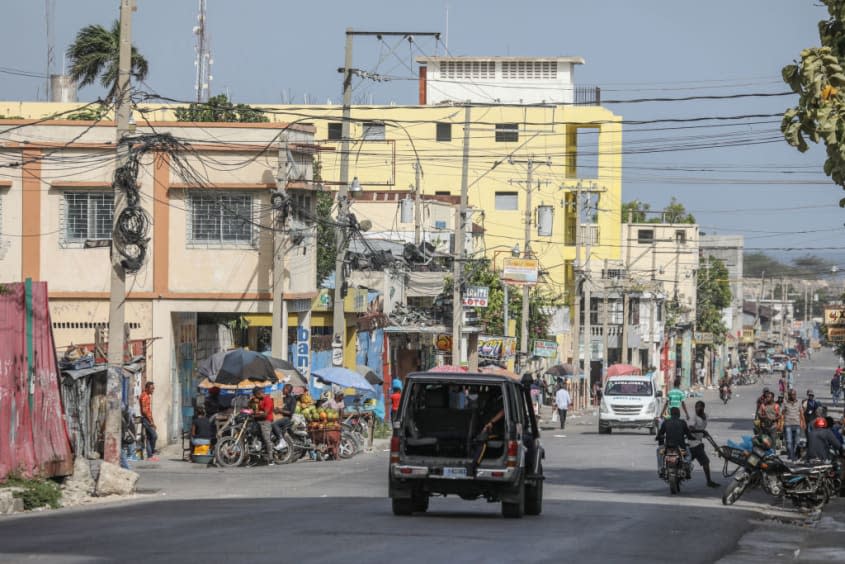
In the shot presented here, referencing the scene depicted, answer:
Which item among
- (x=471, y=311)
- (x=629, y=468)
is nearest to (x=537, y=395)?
(x=471, y=311)

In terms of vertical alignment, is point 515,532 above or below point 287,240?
below

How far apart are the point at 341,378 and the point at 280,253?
13.6 ft

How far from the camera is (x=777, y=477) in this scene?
83.6 ft

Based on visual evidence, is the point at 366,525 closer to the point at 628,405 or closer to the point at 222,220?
the point at 222,220

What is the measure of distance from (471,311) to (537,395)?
4.74m

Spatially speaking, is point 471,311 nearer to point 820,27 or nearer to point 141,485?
point 141,485

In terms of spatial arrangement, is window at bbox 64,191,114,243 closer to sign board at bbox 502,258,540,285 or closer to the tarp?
the tarp

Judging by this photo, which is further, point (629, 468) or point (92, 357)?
point (629, 468)

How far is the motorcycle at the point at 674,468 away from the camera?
89.4 feet

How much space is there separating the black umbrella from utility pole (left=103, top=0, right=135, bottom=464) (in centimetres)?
732

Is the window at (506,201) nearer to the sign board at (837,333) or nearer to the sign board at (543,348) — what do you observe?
the sign board at (543,348)

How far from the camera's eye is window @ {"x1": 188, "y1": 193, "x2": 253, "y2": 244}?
39.5 metres

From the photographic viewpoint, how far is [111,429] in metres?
26.3

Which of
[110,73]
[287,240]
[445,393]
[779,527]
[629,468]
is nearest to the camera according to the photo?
[445,393]
